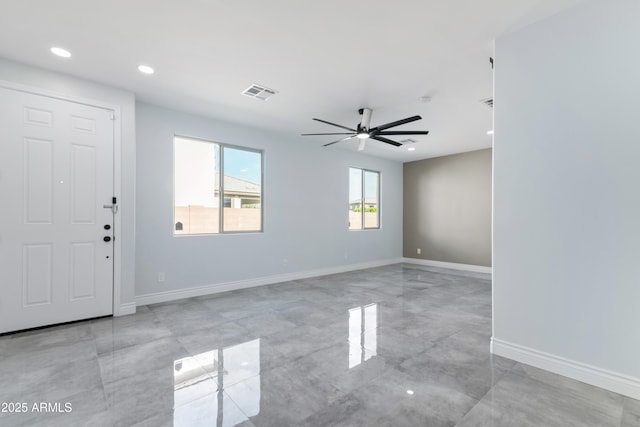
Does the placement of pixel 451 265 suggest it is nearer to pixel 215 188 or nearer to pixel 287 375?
pixel 215 188

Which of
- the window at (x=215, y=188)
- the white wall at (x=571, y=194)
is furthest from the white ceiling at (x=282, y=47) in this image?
the window at (x=215, y=188)

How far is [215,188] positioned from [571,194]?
4.63 m

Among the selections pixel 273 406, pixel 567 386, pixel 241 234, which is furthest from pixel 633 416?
pixel 241 234

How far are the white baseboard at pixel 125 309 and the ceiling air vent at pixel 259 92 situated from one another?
3.17 m

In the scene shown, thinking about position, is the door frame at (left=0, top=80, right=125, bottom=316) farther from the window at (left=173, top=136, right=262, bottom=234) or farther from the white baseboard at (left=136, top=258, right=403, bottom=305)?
the window at (left=173, top=136, right=262, bottom=234)

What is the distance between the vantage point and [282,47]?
2.74m

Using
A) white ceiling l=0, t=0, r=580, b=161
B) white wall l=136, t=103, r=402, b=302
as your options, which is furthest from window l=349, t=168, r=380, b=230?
white ceiling l=0, t=0, r=580, b=161

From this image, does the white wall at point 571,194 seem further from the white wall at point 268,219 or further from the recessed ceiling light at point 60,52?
the recessed ceiling light at point 60,52

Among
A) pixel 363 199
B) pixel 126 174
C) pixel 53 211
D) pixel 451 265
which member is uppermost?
pixel 126 174

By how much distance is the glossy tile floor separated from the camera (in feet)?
5.82

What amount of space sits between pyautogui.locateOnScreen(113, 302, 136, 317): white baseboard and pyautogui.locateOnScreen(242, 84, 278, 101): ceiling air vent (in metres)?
3.17

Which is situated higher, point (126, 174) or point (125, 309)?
point (126, 174)

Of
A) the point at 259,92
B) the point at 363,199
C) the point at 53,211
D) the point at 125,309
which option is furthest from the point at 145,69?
the point at 363,199

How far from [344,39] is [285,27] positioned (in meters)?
0.55
